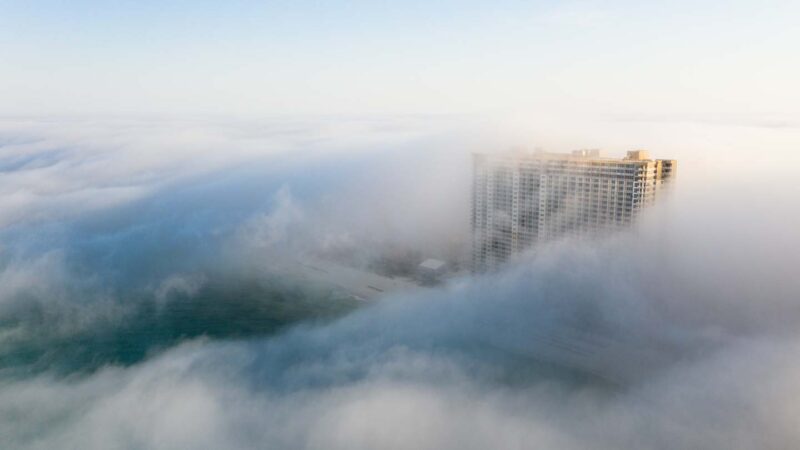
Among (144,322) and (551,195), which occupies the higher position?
(551,195)

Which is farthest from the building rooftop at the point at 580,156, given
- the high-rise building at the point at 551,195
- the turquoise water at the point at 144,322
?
the turquoise water at the point at 144,322

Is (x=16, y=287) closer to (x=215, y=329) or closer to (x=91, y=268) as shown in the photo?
(x=91, y=268)

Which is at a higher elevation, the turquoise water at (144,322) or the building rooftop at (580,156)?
the building rooftop at (580,156)

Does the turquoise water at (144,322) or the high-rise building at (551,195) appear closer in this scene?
the high-rise building at (551,195)

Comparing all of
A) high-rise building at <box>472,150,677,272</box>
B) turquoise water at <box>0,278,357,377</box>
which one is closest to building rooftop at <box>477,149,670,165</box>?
high-rise building at <box>472,150,677,272</box>

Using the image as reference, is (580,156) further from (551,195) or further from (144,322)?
(144,322)

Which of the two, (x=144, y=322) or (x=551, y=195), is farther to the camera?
(x=144, y=322)

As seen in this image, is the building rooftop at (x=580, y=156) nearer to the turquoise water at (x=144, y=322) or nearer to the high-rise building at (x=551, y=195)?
the high-rise building at (x=551, y=195)

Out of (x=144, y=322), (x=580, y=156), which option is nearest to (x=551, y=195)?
(x=580, y=156)

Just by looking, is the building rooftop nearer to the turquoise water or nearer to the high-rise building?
the high-rise building
